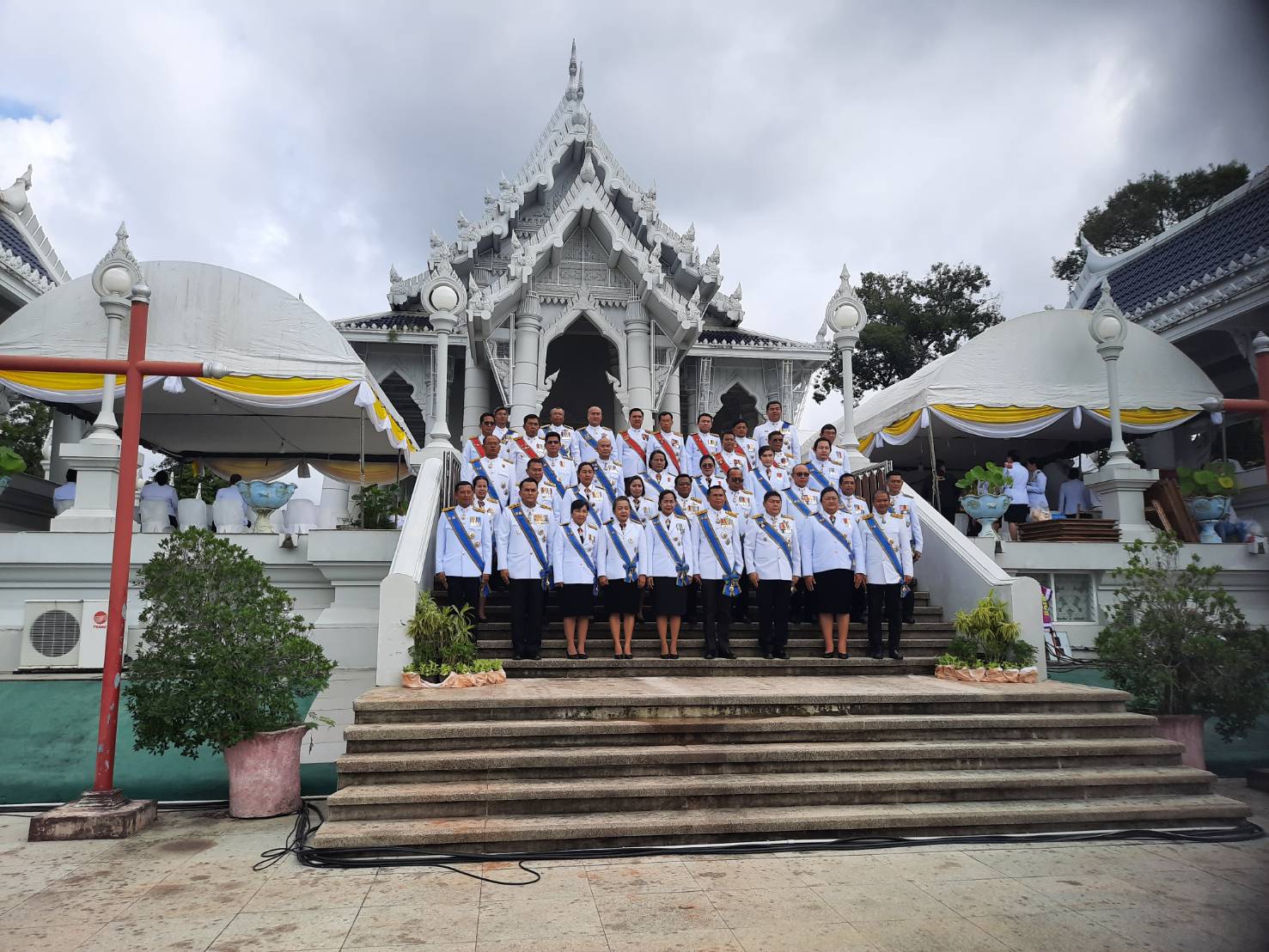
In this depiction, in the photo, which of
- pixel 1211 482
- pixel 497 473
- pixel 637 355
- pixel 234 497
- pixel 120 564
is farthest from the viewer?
pixel 637 355

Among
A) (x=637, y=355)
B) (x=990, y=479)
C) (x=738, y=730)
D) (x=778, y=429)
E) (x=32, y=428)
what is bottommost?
(x=738, y=730)

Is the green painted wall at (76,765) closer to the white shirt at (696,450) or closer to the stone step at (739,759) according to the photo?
the stone step at (739,759)

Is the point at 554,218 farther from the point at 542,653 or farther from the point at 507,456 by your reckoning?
the point at 542,653

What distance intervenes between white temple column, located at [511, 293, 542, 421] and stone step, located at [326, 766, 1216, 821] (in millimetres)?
8585

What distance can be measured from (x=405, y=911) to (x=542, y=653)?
371 centimetres

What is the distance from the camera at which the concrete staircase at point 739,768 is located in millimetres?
5035

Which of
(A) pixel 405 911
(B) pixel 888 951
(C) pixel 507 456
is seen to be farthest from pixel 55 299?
(B) pixel 888 951

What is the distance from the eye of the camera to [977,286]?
26.3 m

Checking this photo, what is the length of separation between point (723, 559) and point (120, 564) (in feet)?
15.7

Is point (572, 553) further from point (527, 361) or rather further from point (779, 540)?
point (527, 361)

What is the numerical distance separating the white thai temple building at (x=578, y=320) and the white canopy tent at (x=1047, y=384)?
3.88 metres

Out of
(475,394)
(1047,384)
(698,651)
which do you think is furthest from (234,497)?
(1047,384)

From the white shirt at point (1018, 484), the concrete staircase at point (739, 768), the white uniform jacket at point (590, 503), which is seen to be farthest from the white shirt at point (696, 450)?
the white shirt at point (1018, 484)

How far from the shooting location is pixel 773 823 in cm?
506
